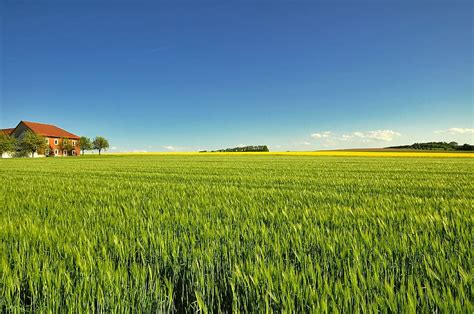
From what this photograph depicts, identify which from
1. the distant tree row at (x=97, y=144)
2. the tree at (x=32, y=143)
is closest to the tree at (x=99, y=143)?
the distant tree row at (x=97, y=144)

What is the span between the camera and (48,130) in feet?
281

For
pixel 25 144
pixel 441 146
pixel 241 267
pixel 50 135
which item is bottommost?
pixel 241 267

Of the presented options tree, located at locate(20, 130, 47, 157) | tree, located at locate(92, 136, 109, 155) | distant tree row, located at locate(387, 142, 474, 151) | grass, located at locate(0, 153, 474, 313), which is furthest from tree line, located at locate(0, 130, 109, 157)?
distant tree row, located at locate(387, 142, 474, 151)

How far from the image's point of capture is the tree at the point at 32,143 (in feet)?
225

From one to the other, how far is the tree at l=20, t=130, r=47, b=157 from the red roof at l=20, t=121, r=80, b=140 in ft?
Answer: 35.1

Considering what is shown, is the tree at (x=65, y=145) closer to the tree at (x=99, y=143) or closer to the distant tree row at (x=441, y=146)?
the tree at (x=99, y=143)

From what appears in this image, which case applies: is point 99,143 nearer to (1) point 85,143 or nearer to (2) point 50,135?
(1) point 85,143

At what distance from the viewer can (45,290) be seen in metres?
2.05

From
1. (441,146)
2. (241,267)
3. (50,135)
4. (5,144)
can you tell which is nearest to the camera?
(241,267)

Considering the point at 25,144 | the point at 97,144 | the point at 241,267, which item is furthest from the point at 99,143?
the point at 241,267

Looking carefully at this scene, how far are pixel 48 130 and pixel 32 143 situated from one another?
19.3 metres

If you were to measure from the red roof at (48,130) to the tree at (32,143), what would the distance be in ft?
35.1

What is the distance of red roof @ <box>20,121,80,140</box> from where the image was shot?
8138 centimetres

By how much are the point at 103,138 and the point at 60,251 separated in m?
118
